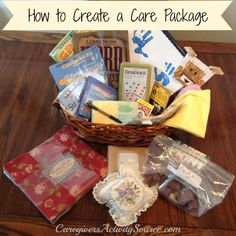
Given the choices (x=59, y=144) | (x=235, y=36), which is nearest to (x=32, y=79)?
(x=59, y=144)

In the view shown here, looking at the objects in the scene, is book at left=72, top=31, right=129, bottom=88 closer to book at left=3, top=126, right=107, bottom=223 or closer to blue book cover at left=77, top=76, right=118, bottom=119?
blue book cover at left=77, top=76, right=118, bottom=119

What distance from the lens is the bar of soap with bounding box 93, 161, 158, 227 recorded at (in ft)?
1.97

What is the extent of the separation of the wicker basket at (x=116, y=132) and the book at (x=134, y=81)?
0.43ft

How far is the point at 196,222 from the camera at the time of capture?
0.62m

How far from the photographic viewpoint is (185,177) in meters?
0.62

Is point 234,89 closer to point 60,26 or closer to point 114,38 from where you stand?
point 114,38

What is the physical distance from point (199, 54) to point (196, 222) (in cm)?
59

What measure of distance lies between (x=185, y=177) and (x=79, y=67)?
0.39 meters

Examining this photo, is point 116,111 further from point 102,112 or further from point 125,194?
point 125,194

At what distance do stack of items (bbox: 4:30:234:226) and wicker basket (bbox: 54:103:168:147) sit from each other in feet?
0.04

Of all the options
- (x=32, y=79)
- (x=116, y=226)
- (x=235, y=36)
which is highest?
(x=235, y=36)

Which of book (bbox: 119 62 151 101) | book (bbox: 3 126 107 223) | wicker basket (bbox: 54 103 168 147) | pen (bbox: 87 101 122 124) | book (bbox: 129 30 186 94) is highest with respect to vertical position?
book (bbox: 129 30 186 94)

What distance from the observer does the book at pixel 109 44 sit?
2.57 feet

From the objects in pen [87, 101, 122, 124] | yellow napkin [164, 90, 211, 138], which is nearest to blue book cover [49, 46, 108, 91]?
pen [87, 101, 122, 124]
